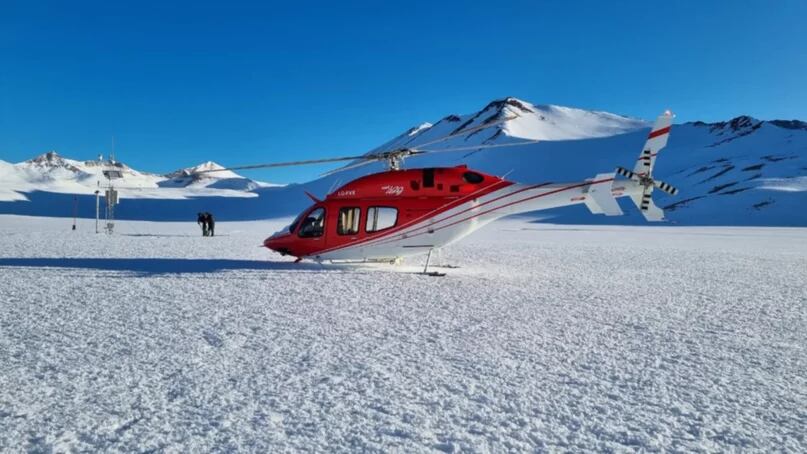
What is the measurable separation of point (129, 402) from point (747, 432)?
15.4 ft

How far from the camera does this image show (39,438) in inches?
116

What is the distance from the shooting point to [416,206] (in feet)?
34.7

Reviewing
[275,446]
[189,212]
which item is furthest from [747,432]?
[189,212]

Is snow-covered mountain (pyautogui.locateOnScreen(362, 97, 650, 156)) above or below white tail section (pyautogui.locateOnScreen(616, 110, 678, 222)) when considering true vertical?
above

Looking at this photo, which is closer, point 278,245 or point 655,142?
point 655,142

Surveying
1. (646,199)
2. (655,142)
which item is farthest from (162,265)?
(655,142)

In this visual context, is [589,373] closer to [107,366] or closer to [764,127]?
[107,366]

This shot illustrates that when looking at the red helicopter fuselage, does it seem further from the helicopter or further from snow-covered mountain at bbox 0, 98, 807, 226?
snow-covered mountain at bbox 0, 98, 807, 226

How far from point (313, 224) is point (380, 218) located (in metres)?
1.77

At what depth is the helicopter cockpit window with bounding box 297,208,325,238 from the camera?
11.0 metres

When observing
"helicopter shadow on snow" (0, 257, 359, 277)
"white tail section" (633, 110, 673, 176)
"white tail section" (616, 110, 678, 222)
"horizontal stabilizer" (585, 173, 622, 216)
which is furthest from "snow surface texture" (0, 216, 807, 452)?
"white tail section" (633, 110, 673, 176)

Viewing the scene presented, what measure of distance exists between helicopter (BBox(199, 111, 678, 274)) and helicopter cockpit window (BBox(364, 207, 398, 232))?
2 cm

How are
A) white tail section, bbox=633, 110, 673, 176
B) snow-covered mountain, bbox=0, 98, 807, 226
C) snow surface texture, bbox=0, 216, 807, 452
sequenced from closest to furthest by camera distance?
snow surface texture, bbox=0, 216, 807, 452, white tail section, bbox=633, 110, 673, 176, snow-covered mountain, bbox=0, 98, 807, 226

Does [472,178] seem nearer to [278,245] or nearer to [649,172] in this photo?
[649,172]
